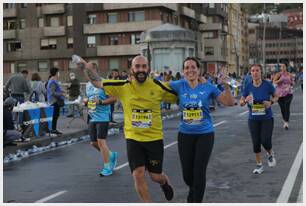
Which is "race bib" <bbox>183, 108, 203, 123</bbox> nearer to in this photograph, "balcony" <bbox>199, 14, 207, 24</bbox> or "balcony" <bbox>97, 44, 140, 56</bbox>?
"balcony" <bbox>97, 44, 140, 56</bbox>

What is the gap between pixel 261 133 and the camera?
9867 millimetres

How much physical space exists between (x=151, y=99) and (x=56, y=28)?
62904mm

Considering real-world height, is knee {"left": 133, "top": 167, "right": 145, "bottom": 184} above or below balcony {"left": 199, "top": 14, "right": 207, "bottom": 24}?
below

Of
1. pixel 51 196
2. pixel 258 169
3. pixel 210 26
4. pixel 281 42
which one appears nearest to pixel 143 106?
pixel 51 196

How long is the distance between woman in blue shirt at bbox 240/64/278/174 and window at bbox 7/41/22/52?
62924mm

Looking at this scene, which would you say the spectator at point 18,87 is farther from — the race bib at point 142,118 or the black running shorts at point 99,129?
the race bib at point 142,118

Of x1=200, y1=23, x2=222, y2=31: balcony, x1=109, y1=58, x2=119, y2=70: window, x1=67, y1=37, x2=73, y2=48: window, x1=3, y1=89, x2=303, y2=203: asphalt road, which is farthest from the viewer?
x1=200, y1=23, x2=222, y2=31: balcony

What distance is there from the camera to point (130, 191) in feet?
26.9

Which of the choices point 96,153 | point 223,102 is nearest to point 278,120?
point 96,153

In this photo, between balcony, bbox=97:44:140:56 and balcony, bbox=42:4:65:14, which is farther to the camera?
balcony, bbox=42:4:65:14

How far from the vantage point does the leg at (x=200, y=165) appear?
6.76 metres

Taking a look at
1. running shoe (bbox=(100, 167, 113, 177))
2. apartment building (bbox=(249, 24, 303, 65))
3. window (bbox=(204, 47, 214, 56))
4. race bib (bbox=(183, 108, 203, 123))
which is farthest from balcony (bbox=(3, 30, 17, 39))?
apartment building (bbox=(249, 24, 303, 65))

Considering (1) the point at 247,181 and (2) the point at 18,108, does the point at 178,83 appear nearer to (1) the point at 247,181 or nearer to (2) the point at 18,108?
(1) the point at 247,181

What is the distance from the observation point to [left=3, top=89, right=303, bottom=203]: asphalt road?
25.8 feet
